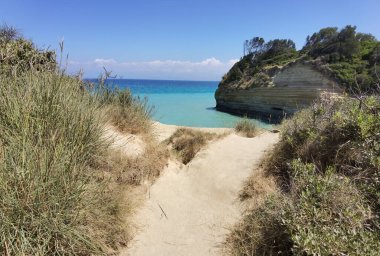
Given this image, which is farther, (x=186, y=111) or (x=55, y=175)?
(x=186, y=111)

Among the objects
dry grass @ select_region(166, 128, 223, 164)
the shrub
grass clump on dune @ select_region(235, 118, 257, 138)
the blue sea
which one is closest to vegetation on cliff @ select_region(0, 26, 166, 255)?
the shrub

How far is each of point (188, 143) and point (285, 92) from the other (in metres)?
18.2

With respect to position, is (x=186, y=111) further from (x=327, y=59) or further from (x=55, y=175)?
(x=55, y=175)

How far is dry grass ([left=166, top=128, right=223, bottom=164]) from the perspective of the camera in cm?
758

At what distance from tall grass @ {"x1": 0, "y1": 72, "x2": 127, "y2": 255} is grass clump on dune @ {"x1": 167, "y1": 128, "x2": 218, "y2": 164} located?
3640 mm

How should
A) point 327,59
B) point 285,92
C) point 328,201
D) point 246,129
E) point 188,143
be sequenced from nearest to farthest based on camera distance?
1. point 328,201
2. point 188,143
3. point 246,129
4. point 327,59
5. point 285,92

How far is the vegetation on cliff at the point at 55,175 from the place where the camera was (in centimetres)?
286

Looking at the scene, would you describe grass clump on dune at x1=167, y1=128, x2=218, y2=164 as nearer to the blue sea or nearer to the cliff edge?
the blue sea

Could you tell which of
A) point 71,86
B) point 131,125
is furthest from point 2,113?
point 131,125

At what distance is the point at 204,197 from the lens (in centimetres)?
554

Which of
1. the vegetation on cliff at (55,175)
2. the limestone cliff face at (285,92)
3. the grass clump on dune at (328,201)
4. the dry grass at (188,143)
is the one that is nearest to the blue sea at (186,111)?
the dry grass at (188,143)

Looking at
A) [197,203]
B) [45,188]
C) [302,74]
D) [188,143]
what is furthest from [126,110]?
[302,74]

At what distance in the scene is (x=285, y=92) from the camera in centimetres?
2420

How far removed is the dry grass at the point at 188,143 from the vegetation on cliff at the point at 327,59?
1220 centimetres
